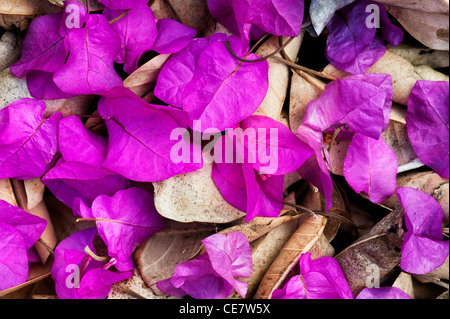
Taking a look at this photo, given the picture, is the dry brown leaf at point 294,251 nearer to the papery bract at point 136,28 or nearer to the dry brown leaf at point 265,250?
the dry brown leaf at point 265,250

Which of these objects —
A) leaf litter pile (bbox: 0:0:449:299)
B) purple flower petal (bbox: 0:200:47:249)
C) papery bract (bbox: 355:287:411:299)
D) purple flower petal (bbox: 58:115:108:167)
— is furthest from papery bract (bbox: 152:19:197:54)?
papery bract (bbox: 355:287:411:299)

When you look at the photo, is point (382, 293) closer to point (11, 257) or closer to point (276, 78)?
point (276, 78)

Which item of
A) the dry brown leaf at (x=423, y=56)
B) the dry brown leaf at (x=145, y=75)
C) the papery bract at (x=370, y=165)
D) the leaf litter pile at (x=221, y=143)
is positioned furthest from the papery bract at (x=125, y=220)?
the dry brown leaf at (x=423, y=56)

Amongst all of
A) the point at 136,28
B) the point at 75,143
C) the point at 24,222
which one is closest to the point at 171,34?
the point at 136,28

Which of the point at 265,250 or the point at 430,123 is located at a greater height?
the point at 430,123

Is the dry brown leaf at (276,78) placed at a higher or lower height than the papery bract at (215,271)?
higher
